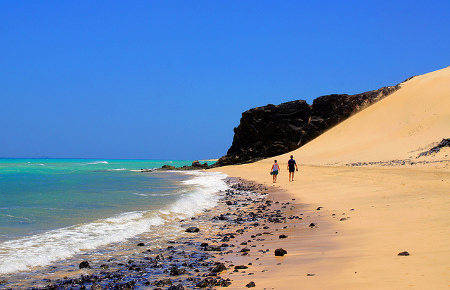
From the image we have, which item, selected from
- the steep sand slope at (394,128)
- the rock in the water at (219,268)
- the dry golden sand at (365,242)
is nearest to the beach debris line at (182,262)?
the rock in the water at (219,268)

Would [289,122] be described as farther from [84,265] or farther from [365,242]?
[84,265]

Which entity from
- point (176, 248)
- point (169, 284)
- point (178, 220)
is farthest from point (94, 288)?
point (178, 220)

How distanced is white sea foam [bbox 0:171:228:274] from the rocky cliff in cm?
4669

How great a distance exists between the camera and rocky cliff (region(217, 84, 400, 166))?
56.9 meters

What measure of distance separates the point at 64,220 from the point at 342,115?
52110 mm

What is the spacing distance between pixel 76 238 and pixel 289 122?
53.1 metres

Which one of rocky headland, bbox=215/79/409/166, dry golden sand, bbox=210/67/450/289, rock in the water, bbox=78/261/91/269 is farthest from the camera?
rocky headland, bbox=215/79/409/166

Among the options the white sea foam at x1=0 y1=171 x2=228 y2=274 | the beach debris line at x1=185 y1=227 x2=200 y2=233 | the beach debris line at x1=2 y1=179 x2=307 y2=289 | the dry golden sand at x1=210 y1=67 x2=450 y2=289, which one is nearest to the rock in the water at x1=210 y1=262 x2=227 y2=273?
the beach debris line at x1=2 y1=179 x2=307 y2=289

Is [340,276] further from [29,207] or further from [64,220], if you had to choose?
[29,207]

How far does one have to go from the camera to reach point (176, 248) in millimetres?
7512

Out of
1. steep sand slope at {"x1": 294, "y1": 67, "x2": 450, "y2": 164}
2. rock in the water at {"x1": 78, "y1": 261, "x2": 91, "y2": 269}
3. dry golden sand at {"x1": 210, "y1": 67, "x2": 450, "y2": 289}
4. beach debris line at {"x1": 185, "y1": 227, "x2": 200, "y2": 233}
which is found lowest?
beach debris line at {"x1": 185, "y1": 227, "x2": 200, "y2": 233}

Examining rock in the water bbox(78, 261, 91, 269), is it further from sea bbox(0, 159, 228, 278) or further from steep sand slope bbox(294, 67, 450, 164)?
steep sand slope bbox(294, 67, 450, 164)

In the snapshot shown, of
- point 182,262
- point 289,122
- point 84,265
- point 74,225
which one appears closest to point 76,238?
point 74,225

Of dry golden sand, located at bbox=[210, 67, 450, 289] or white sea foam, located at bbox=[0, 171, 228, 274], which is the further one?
white sea foam, located at bbox=[0, 171, 228, 274]
